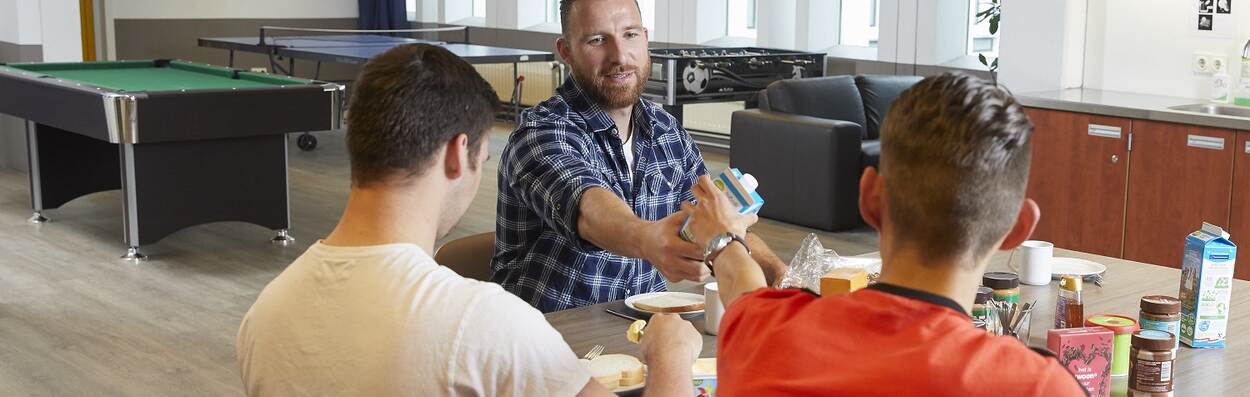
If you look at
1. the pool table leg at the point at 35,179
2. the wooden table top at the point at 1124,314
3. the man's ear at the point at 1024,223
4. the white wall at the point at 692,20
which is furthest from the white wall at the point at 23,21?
the man's ear at the point at 1024,223

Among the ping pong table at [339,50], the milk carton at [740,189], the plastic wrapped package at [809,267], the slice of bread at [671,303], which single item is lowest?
the slice of bread at [671,303]

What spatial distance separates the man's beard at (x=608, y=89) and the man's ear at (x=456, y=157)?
3.15 ft

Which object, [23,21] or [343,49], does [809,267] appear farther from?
[343,49]

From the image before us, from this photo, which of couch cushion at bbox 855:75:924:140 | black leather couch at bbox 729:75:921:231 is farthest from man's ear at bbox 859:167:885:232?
couch cushion at bbox 855:75:924:140

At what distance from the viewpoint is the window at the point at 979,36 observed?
790 centimetres

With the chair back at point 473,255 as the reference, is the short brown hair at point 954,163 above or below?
above

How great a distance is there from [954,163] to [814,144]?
5.11m

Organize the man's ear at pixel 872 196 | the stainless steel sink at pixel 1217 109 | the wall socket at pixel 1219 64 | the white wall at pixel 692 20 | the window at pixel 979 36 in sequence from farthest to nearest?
the white wall at pixel 692 20 → the window at pixel 979 36 → the wall socket at pixel 1219 64 → the stainless steel sink at pixel 1217 109 → the man's ear at pixel 872 196

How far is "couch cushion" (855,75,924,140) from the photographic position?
6805mm

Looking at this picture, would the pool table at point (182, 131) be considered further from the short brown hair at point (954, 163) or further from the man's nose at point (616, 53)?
the short brown hair at point (954, 163)

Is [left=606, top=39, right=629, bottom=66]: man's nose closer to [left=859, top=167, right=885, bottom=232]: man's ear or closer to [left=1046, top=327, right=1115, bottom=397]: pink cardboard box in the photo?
[left=1046, top=327, right=1115, bottom=397]: pink cardboard box

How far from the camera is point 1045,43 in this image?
592cm

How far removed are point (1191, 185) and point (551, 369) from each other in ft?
13.8

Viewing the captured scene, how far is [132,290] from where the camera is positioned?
513 centimetres
